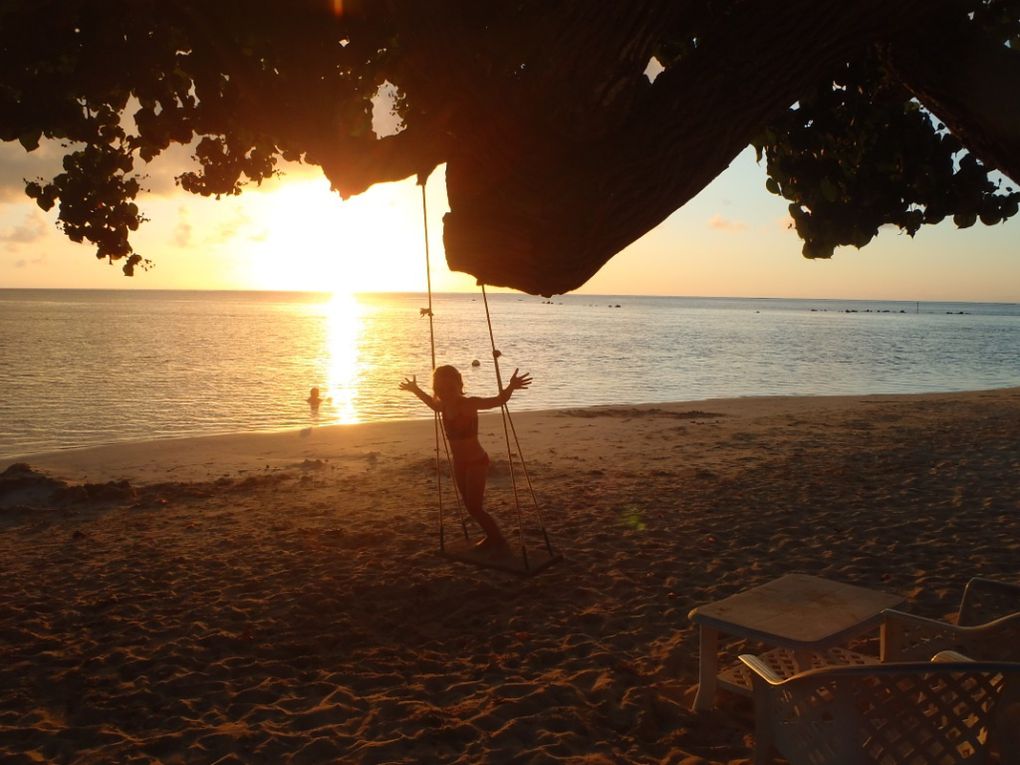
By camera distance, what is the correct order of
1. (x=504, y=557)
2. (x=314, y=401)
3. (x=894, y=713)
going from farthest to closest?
1. (x=314, y=401)
2. (x=504, y=557)
3. (x=894, y=713)

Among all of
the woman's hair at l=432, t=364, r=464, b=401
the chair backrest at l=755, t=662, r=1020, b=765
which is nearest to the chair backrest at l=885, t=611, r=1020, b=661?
the chair backrest at l=755, t=662, r=1020, b=765

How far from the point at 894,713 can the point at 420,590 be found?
13.7ft

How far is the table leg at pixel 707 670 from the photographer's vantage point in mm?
4297

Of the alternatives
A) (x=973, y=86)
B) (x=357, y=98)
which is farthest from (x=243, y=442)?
(x=973, y=86)

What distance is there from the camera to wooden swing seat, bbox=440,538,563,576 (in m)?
6.32

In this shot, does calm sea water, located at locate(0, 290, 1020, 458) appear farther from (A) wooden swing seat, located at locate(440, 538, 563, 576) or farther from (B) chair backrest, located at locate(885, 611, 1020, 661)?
(B) chair backrest, located at locate(885, 611, 1020, 661)

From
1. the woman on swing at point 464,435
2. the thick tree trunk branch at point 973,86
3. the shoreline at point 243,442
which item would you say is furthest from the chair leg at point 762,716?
the shoreline at point 243,442

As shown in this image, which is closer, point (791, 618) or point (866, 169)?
point (791, 618)

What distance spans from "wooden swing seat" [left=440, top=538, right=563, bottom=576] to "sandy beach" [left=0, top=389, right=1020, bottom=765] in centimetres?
17

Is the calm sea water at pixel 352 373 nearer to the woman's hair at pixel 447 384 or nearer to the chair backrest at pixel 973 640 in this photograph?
the woman's hair at pixel 447 384

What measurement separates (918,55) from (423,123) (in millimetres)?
2131

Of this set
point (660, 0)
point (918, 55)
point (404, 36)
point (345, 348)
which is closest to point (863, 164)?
point (918, 55)

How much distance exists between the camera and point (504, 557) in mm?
6602

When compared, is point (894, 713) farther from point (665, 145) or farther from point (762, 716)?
point (665, 145)
